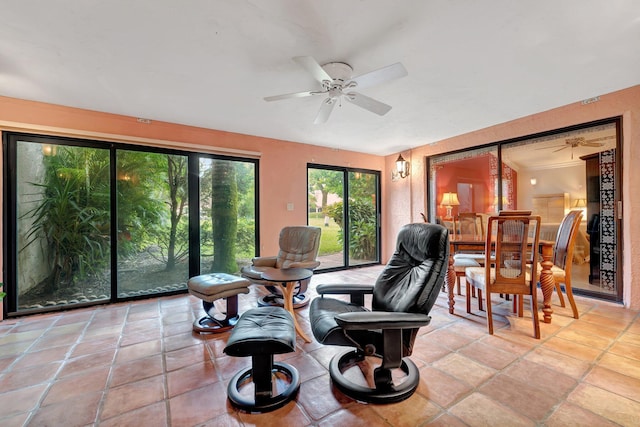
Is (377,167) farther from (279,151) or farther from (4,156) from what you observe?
(4,156)

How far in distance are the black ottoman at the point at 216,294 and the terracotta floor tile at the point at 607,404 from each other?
2604mm

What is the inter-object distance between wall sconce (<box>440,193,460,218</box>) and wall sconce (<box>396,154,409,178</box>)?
0.88 m

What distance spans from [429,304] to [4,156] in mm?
4517

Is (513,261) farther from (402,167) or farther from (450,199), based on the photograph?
(402,167)

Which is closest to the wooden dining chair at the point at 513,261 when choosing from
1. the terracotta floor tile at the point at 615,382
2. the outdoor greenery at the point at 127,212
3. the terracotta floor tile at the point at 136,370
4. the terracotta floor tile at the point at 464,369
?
the terracotta floor tile at the point at 615,382

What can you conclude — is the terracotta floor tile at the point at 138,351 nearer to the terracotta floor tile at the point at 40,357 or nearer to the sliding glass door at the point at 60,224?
the terracotta floor tile at the point at 40,357

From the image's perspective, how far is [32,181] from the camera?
3.10m

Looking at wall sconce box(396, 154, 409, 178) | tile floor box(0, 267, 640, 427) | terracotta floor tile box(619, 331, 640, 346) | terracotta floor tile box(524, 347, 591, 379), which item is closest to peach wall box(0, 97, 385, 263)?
wall sconce box(396, 154, 409, 178)

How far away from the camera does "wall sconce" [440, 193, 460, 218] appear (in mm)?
4816

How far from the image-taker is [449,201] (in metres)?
4.85

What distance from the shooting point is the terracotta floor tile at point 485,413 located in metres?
1.43

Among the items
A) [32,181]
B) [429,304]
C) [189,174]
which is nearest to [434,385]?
[429,304]

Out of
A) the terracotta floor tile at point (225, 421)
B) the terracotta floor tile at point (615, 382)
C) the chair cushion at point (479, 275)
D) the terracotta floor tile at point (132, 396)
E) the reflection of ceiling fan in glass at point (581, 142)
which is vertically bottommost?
the terracotta floor tile at point (615, 382)

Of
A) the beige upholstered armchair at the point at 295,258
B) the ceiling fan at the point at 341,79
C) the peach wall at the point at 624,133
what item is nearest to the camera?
the ceiling fan at the point at 341,79
